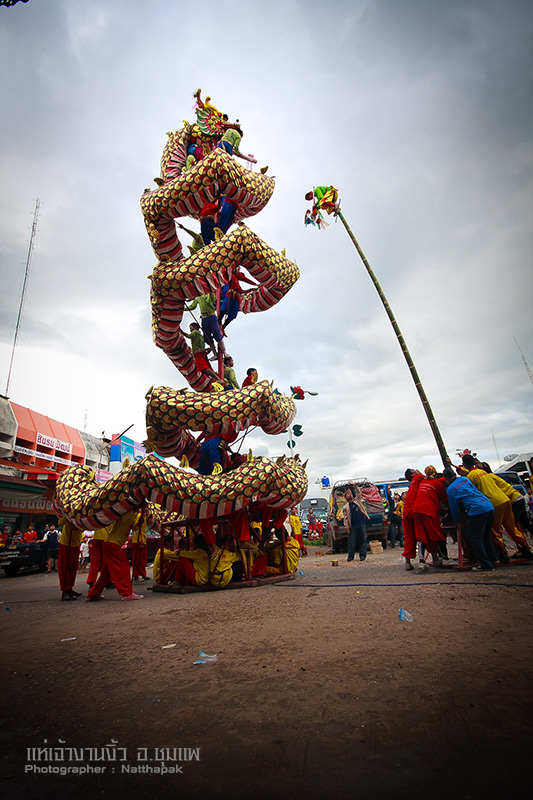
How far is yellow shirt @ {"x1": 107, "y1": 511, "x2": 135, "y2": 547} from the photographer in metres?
5.79

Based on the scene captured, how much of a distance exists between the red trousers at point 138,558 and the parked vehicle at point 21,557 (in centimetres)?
552

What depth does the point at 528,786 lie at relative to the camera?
1.12 meters

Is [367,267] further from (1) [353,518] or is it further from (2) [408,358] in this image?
(1) [353,518]

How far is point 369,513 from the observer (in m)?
13.1

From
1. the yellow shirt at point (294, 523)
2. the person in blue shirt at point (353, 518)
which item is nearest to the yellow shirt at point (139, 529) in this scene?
the yellow shirt at point (294, 523)

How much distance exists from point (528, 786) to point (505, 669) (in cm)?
96

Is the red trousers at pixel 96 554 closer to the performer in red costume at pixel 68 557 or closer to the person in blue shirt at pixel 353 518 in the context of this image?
the performer in red costume at pixel 68 557

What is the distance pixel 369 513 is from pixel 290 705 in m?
12.1

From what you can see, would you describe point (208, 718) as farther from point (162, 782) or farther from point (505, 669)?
point (505, 669)

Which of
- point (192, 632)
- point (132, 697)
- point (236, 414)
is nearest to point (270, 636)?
point (192, 632)

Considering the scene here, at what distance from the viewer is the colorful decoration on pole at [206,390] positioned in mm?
5605

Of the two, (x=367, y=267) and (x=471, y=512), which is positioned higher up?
(x=367, y=267)

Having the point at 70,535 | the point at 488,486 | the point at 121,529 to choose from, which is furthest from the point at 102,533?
the point at 488,486

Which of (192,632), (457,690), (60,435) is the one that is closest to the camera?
(457,690)
